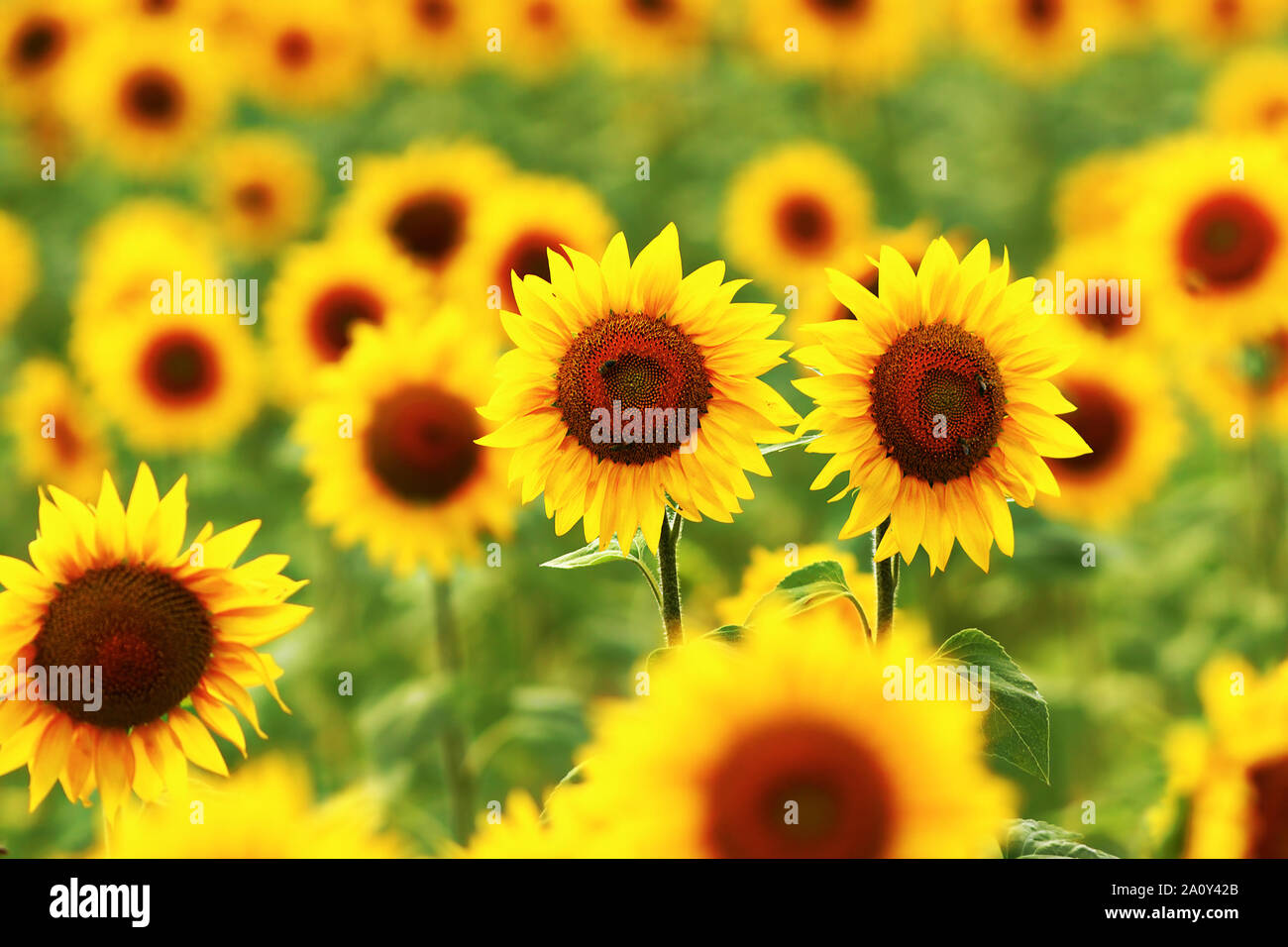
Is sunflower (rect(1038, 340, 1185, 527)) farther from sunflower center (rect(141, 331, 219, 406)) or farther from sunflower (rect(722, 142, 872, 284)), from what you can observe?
sunflower center (rect(141, 331, 219, 406))

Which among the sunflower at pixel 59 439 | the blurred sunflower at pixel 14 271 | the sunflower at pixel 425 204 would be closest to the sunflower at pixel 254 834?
the sunflower at pixel 425 204

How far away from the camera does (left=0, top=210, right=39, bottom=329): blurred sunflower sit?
4.61 meters

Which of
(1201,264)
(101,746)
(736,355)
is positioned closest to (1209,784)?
(736,355)

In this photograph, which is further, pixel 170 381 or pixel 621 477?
pixel 170 381

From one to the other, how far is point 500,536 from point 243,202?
261cm

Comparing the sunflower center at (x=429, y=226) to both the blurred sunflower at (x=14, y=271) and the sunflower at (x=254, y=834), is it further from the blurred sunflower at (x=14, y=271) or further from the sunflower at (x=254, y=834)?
the sunflower at (x=254, y=834)

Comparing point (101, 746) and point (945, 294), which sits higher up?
point (945, 294)

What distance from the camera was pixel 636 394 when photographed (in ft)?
4.28

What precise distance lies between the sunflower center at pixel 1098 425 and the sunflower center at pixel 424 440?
1.41 metres

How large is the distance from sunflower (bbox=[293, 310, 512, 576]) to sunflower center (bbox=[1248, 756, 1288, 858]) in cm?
160

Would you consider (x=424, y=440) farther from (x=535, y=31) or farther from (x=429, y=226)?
(x=535, y=31)

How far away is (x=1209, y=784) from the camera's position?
1.45m

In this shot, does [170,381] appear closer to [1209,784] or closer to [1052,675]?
[1052,675]

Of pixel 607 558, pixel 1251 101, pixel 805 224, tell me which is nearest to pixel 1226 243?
pixel 1251 101
